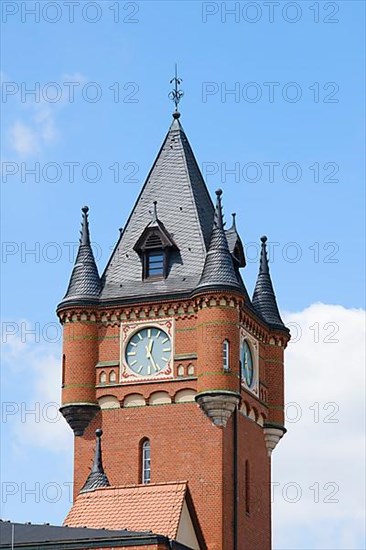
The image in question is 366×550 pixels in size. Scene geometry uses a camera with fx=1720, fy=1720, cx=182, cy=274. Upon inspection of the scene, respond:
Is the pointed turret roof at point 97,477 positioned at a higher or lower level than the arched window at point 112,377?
lower

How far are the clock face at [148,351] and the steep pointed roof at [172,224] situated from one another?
1.46m

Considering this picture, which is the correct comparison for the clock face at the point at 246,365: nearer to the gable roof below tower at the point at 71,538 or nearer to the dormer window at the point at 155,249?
the dormer window at the point at 155,249

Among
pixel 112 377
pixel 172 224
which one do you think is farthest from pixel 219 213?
pixel 112 377

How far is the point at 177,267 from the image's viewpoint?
64.6 m

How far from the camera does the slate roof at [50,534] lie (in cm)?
5206

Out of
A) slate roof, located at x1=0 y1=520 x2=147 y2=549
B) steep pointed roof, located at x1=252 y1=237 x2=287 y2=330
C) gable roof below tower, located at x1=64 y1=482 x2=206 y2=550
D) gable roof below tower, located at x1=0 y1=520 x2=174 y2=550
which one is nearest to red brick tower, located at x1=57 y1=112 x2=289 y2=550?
gable roof below tower, located at x1=64 y1=482 x2=206 y2=550

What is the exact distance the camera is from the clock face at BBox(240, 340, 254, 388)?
63.9 metres

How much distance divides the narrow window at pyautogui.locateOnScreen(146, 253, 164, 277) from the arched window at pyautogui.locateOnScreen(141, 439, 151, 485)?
659cm

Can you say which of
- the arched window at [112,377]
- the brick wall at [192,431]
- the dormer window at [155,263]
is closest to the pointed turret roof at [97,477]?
the brick wall at [192,431]

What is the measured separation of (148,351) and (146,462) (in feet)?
13.5

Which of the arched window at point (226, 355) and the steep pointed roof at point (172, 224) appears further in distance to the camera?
the steep pointed roof at point (172, 224)

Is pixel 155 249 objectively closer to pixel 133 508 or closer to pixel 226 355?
pixel 226 355

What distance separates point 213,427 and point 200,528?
375 centimetres

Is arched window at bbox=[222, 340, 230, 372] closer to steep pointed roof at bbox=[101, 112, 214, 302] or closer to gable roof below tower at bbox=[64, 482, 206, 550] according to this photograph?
steep pointed roof at bbox=[101, 112, 214, 302]
